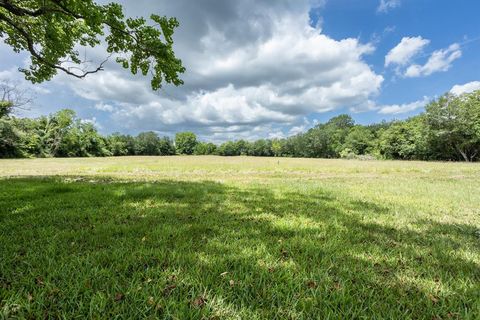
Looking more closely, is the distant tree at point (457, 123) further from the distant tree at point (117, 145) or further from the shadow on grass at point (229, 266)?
the distant tree at point (117, 145)

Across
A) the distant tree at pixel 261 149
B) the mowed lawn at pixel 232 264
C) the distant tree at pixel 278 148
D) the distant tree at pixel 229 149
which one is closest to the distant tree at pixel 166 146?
the distant tree at pixel 229 149

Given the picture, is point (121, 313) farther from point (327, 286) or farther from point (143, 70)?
point (143, 70)

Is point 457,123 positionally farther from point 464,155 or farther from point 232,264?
point 232,264

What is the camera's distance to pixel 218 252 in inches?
148

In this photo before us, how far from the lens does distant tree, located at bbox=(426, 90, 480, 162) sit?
52344mm

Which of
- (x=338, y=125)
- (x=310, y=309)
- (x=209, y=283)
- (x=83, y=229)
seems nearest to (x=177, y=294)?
(x=209, y=283)

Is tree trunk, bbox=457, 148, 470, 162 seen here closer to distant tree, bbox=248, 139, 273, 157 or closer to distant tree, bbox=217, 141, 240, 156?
distant tree, bbox=248, 139, 273, 157

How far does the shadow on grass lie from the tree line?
31.0 feet

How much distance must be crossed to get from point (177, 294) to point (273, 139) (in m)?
151

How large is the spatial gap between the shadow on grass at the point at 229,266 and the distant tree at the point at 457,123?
6622cm

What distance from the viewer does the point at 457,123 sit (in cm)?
5350

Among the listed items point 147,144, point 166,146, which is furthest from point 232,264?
point 166,146

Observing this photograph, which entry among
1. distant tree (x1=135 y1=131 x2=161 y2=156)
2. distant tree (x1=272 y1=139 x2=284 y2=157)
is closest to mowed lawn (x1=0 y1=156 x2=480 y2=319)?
distant tree (x1=135 y1=131 x2=161 y2=156)

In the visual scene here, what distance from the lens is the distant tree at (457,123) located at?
172 ft
